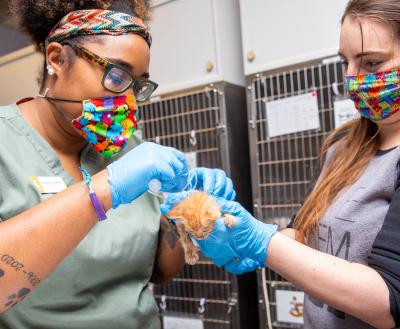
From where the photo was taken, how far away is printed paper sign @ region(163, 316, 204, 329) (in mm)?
1715

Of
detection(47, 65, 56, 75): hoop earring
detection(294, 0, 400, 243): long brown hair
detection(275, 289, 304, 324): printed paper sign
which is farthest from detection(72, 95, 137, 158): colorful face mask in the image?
detection(275, 289, 304, 324): printed paper sign

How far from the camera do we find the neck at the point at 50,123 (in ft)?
3.58

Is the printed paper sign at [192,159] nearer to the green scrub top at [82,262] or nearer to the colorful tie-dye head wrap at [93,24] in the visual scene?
the green scrub top at [82,262]

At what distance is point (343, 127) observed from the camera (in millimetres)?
1314

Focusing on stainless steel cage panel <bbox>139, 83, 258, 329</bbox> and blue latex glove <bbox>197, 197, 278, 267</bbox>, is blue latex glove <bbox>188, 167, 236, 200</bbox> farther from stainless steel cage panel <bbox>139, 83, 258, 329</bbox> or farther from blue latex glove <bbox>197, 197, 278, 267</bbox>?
stainless steel cage panel <bbox>139, 83, 258, 329</bbox>

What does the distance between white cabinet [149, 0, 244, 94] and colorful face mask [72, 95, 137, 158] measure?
0.66 meters

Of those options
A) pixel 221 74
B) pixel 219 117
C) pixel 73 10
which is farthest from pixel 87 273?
pixel 221 74

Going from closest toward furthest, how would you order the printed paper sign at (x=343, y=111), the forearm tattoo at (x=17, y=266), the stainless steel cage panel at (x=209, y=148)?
the forearm tattoo at (x=17, y=266) < the printed paper sign at (x=343, y=111) < the stainless steel cage panel at (x=209, y=148)

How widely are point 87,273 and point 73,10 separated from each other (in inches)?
29.5

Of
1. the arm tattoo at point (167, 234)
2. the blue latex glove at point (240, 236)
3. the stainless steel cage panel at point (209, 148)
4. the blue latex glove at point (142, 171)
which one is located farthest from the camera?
the stainless steel cage panel at point (209, 148)

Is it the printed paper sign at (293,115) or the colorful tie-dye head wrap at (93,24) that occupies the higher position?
the colorful tie-dye head wrap at (93,24)

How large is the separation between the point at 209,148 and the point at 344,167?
2.25ft

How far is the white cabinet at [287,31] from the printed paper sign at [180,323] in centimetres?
114

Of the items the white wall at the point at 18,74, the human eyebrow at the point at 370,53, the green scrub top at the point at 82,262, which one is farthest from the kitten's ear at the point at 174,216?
the white wall at the point at 18,74
